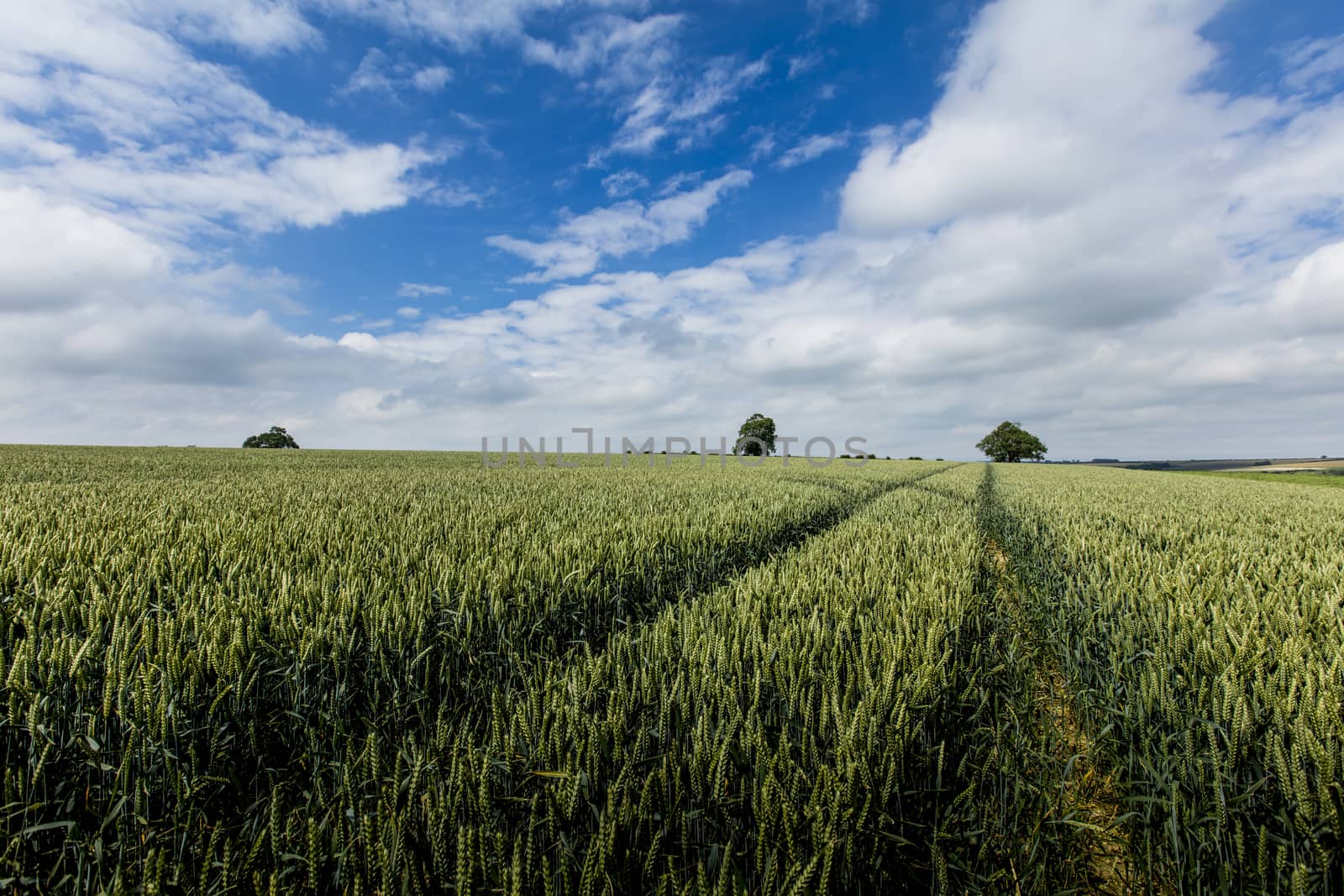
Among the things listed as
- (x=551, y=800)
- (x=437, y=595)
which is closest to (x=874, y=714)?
(x=551, y=800)

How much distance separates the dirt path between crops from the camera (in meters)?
2.42

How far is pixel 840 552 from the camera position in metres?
5.68

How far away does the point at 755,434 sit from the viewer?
278ft

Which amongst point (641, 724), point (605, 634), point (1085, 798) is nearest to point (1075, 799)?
point (1085, 798)

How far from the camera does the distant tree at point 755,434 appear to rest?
3137 inches

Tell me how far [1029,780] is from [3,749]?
4594 millimetres

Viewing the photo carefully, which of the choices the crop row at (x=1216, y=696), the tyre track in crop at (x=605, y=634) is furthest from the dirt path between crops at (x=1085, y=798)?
the tyre track in crop at (x=605, y=634)

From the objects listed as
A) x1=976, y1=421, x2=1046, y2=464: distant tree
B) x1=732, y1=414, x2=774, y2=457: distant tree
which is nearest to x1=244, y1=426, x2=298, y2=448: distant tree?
x1=732, y1=414, x2=774, y2=457: distant tree

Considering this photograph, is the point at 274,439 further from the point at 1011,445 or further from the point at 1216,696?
the point at 1011,445

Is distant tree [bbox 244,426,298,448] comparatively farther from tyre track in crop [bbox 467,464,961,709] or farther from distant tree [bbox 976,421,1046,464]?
distant tree [bbox 976,421,1046,464]

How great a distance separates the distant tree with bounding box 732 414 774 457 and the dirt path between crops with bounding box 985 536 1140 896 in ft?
246

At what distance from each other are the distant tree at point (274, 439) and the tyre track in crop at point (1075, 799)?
86.3 metres

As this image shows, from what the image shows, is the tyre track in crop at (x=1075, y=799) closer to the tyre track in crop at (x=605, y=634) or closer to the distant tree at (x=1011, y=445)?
the tyre track in crop at (x=605, y=634)

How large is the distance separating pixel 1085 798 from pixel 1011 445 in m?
104
